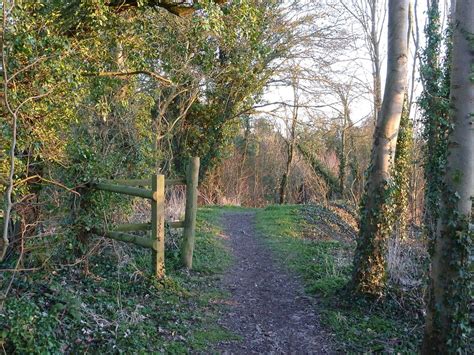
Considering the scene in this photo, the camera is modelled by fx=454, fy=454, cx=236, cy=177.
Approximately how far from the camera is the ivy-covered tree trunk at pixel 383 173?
236 inches

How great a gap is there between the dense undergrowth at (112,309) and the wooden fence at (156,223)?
29cm

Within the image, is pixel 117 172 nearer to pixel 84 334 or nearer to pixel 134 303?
pixel 134 303

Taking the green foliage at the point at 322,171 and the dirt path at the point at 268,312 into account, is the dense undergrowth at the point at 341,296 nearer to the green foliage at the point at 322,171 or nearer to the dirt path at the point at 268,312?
the dirt path at the point at 268,312

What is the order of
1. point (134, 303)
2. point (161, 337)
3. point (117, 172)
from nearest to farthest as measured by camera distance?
point (161, 337) < point (134, 303) < point (117, 172)

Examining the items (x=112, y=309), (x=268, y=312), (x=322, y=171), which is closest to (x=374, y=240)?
(x=268, y=312)

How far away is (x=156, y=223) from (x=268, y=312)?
6.82 feet

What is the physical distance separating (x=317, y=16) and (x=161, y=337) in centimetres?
1609

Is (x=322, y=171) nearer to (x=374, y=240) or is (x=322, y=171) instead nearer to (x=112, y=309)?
(x=374, y=240)

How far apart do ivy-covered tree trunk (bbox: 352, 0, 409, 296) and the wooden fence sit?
2.84 m

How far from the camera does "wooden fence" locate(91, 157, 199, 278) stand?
672 cm

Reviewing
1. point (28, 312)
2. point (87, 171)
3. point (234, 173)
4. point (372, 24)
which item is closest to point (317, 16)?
point (372, 24)

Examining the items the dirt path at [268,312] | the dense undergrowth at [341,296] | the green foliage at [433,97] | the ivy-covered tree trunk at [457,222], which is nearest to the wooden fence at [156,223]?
the dirt path at [268,312]

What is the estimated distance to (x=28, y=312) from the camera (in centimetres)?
424

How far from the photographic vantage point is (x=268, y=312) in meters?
6.24
